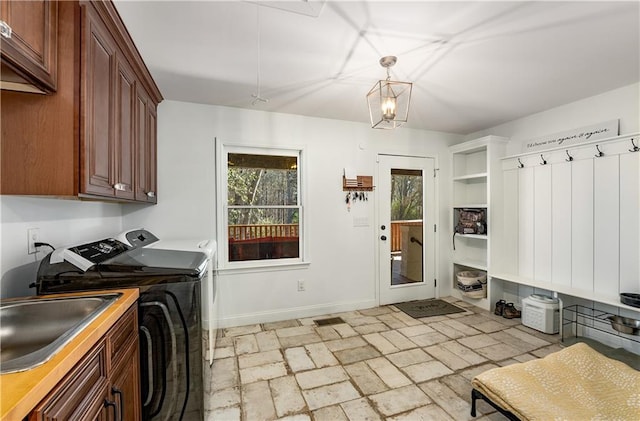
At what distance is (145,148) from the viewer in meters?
2.48

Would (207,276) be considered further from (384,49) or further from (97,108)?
(384,49)

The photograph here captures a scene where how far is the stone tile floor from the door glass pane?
74 cm

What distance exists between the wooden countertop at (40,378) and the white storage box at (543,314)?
3806mm

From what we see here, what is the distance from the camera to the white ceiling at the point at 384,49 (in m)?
1.67

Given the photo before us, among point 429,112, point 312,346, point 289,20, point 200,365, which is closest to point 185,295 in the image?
point 200,365

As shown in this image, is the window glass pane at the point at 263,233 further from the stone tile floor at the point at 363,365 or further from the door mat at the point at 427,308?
the door mat at the point at 427,308

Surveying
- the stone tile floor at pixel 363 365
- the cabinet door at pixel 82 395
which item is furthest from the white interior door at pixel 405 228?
the cabinet door at pixel 82 395

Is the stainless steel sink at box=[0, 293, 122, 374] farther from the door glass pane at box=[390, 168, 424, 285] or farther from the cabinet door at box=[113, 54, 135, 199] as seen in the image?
the door glass pane at box=[390, 168, 424, 285]

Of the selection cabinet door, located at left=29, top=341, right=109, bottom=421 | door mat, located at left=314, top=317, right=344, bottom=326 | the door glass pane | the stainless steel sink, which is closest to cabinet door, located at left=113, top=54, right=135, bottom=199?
the stainless steel sink

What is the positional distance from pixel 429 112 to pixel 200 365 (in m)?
3.41

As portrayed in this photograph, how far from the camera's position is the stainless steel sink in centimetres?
120

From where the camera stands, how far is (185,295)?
64.1 inches

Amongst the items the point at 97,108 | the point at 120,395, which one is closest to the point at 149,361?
the point at 120,395

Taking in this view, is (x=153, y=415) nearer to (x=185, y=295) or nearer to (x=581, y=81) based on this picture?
(x=185, y=295)
